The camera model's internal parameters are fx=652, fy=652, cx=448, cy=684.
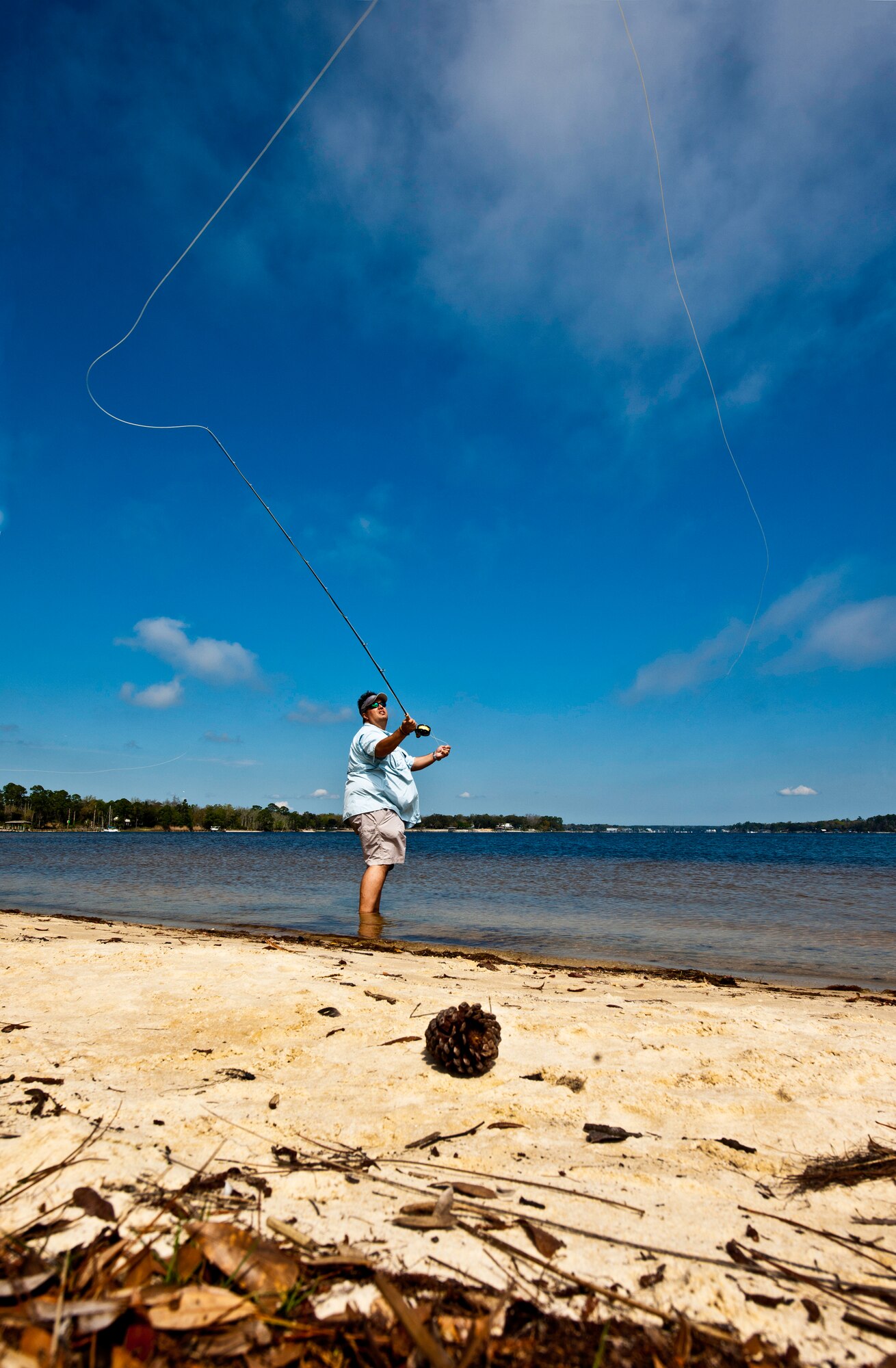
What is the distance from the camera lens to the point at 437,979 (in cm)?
496

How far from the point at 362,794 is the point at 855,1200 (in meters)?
6.12

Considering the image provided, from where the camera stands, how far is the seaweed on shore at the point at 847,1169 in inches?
76.3

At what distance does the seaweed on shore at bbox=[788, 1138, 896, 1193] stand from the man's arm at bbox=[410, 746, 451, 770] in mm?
5766

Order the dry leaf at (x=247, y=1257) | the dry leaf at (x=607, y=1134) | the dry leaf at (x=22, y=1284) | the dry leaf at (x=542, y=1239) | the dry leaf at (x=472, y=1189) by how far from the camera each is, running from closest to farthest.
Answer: the dry leaf at (x=22, y=1284)
the dry leaf at (x=247, y=1257)
the dry leaf at (x=542, y=1239)
the dry leaf at (x=472, y=1189)
the dry leaf at (x=607, y=1134)

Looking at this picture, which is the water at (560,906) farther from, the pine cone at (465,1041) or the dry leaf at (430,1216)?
the dry leaf at (430,1216)

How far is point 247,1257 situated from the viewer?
4.36 feet

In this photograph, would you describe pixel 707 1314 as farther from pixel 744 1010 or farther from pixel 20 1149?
pixel 744 1010

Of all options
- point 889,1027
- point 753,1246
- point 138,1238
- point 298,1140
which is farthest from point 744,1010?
point 138,1238

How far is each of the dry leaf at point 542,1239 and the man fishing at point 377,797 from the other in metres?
5.62

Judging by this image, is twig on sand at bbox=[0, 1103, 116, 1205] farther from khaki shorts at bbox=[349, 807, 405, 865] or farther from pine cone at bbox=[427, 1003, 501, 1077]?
khaki shorts at bbox=[349, 807, 405, 865]

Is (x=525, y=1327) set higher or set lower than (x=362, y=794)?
lower

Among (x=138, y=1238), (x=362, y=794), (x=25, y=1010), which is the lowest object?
(x=25, y=1010)

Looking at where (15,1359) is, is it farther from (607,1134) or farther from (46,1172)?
(607,1134)

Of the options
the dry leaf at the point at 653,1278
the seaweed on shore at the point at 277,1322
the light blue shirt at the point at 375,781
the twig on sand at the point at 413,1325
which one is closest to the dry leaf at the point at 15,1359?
the seaweed on shore at the point at 277,1322
